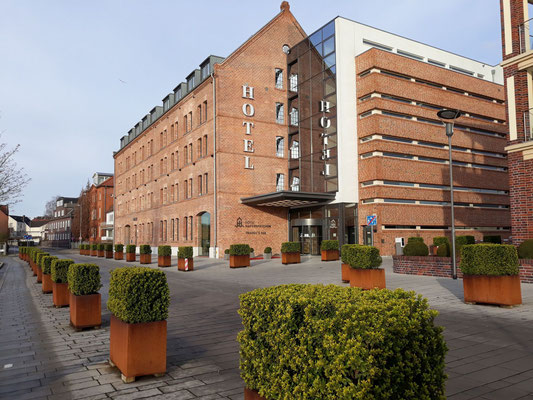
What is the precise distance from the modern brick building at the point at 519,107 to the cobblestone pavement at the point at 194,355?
527 centimetres

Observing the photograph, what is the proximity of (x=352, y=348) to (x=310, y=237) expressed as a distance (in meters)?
32.0

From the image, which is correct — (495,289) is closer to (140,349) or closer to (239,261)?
(140,349)

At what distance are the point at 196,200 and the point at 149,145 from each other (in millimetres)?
18669

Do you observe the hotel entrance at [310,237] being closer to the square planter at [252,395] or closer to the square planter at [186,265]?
the square planter at [186,265]

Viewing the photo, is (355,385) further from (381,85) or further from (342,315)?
(381,85)

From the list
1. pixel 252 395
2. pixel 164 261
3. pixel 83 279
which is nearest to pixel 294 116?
pixel 164 261

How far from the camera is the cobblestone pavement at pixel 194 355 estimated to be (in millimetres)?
4621

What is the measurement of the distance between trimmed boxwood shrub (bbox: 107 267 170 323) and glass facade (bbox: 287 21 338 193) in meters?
26.9

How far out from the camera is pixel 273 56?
37.1 meters

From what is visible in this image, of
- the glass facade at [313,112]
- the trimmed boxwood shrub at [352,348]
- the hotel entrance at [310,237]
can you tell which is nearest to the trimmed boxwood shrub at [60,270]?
the trimmed boxwood shrub at [352,348]

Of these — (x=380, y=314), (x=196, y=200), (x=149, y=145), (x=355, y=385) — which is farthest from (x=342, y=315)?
(x=149, y=145)

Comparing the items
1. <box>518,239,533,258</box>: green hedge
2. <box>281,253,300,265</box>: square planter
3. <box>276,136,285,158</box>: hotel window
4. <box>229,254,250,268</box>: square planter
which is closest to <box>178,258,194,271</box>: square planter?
<box>229,254,250,268</box>: square planter

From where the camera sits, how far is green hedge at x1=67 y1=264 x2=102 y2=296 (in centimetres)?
783

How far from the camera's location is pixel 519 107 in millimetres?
15758
